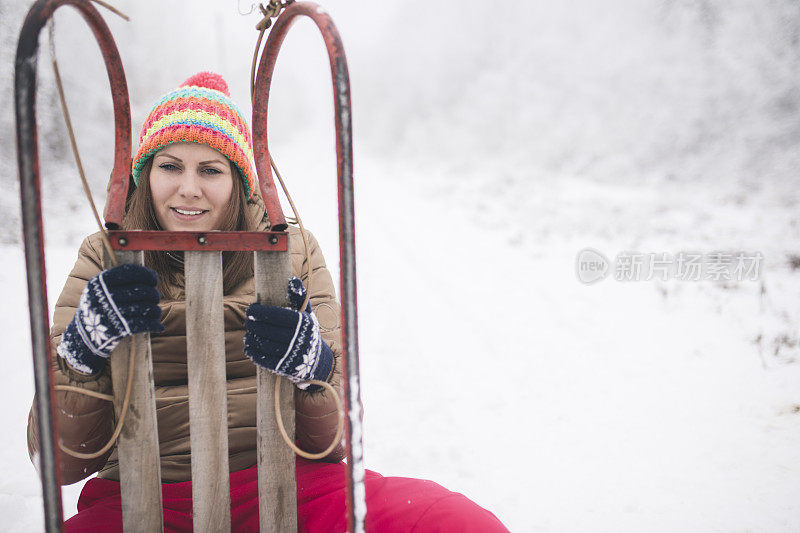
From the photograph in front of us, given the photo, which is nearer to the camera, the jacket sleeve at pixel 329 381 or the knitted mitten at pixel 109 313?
the knitted mitten at pixel 109 313

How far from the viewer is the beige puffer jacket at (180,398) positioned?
3.99 feet

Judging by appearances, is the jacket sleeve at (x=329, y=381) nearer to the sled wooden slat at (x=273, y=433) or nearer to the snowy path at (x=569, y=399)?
the sled wooden slat at (x=273, y=433)

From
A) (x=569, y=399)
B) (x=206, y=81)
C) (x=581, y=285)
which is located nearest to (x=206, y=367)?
(x=206, y=81)

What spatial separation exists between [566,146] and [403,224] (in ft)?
36.0

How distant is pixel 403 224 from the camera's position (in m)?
7.86

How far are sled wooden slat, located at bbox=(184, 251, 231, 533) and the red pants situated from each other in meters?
0.23

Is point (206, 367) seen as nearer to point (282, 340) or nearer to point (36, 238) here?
point (282, 340)

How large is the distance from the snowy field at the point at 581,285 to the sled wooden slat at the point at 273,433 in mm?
714

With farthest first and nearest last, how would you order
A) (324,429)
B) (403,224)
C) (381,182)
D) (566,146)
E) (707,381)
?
(566,146) → (381,182) → (403,224) → (707,381) → (324,429)

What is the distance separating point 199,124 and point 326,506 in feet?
4.09

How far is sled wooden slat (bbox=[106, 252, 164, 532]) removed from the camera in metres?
1.00

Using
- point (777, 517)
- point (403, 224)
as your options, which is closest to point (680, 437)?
point (777, 517)

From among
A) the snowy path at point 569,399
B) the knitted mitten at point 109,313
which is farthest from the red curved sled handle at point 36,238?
the snowy path at point 569,399

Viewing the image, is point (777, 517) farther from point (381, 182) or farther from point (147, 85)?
point (147, 85)
